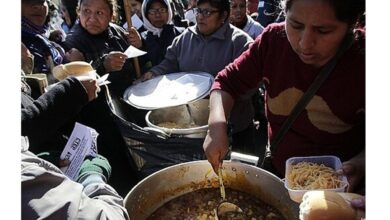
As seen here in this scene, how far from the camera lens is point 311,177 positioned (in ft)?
4.16

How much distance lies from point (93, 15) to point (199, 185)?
2.02m

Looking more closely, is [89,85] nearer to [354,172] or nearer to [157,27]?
[354,172]

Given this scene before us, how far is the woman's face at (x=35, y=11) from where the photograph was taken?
2.73 m

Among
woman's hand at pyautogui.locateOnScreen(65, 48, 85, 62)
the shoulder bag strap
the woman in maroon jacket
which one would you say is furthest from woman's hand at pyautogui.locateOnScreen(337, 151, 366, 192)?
woman's hand at pyautogui.locateOnScreen(65, 48, 85, 62)

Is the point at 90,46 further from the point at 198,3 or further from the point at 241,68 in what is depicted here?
the point at 241,68

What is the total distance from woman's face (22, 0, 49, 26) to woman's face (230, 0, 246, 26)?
2.07 meters

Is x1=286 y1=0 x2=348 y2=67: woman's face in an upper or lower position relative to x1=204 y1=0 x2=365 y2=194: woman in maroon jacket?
upper

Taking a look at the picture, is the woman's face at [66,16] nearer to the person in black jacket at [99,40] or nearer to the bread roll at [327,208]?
the person in black jacket at [99,40]

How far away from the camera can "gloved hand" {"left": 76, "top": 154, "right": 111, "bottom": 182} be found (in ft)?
4.86

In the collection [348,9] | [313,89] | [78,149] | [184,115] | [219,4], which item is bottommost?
[184,115]

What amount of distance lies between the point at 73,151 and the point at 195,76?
1.18 metres

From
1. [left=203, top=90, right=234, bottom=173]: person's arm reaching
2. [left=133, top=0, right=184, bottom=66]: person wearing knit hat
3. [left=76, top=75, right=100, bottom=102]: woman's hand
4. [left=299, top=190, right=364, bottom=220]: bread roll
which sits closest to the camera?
[left=299, top=190, right=364, bottom=220]: bread roll

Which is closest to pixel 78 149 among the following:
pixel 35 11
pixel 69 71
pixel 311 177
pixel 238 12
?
pixel 69 71

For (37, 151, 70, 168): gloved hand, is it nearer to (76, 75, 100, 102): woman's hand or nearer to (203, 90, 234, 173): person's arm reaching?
(76, 75, 100, 102): woman's hand
